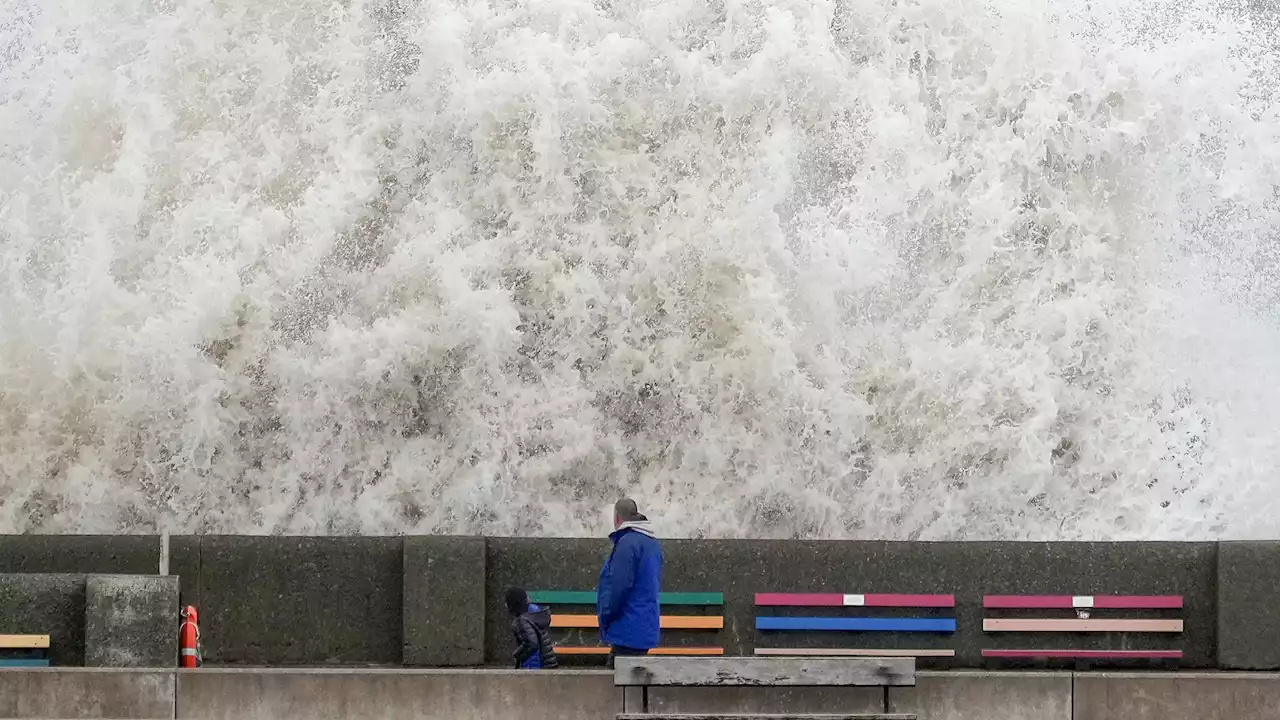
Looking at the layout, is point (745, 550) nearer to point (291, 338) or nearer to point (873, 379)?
point (873, 379)

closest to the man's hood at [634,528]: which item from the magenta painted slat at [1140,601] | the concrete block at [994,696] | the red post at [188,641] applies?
the concrete block at [994,696]

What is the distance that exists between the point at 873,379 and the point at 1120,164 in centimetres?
312

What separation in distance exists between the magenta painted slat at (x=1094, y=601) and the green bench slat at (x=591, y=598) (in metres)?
1.91

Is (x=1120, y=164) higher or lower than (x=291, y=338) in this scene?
higher

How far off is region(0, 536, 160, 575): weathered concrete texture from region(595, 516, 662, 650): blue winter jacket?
417 cm

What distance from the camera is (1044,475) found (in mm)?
13141

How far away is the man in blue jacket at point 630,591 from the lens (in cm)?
798

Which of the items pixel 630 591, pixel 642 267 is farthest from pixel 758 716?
pixel 642 267

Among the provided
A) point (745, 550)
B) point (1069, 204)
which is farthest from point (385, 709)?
point (1069, 204)

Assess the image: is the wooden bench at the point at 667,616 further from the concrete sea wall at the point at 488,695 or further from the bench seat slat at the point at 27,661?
the bench seat slat at the point at 27,661

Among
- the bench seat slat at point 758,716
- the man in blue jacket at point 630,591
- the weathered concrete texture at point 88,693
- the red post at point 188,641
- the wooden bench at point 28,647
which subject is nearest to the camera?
the bench seat slat at point 758,716

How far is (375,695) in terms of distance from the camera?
309 inches

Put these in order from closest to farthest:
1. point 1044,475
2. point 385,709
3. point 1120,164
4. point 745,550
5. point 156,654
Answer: point 385,709, point 156,654, point 745,550, point 1044,475, point 1120,164

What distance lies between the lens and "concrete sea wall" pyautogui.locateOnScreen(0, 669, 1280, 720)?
303 inches
